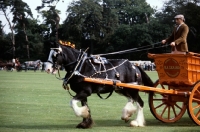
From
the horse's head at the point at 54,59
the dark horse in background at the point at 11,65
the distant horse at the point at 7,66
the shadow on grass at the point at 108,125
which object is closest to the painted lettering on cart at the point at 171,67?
the shadow on grass at the point at 108,125

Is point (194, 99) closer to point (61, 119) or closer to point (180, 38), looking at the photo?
point (180, 38)

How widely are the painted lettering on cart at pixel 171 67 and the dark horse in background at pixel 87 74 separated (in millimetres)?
891

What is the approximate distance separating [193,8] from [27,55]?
93.7 feet

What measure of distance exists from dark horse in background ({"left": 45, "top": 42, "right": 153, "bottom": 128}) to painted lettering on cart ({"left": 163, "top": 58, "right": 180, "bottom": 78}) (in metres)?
0.89

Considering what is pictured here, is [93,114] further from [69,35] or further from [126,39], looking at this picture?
[126,39]

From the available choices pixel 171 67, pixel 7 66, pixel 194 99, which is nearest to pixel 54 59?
pixel 171 67

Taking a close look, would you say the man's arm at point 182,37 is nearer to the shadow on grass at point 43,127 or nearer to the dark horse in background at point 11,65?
the shadow on grass at point 43,127

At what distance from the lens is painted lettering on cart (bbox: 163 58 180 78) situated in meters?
11.6

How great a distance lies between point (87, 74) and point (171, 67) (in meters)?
2.20

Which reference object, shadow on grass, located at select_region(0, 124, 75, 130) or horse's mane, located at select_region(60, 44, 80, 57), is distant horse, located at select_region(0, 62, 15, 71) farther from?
shadow on grass, located at select_region(0, 124, 75, 130)

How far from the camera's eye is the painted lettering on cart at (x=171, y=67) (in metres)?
11.6

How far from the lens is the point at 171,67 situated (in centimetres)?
1171

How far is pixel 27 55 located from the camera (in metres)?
76.1

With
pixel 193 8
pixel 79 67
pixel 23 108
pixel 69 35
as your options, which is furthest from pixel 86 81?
pixel 69 35
